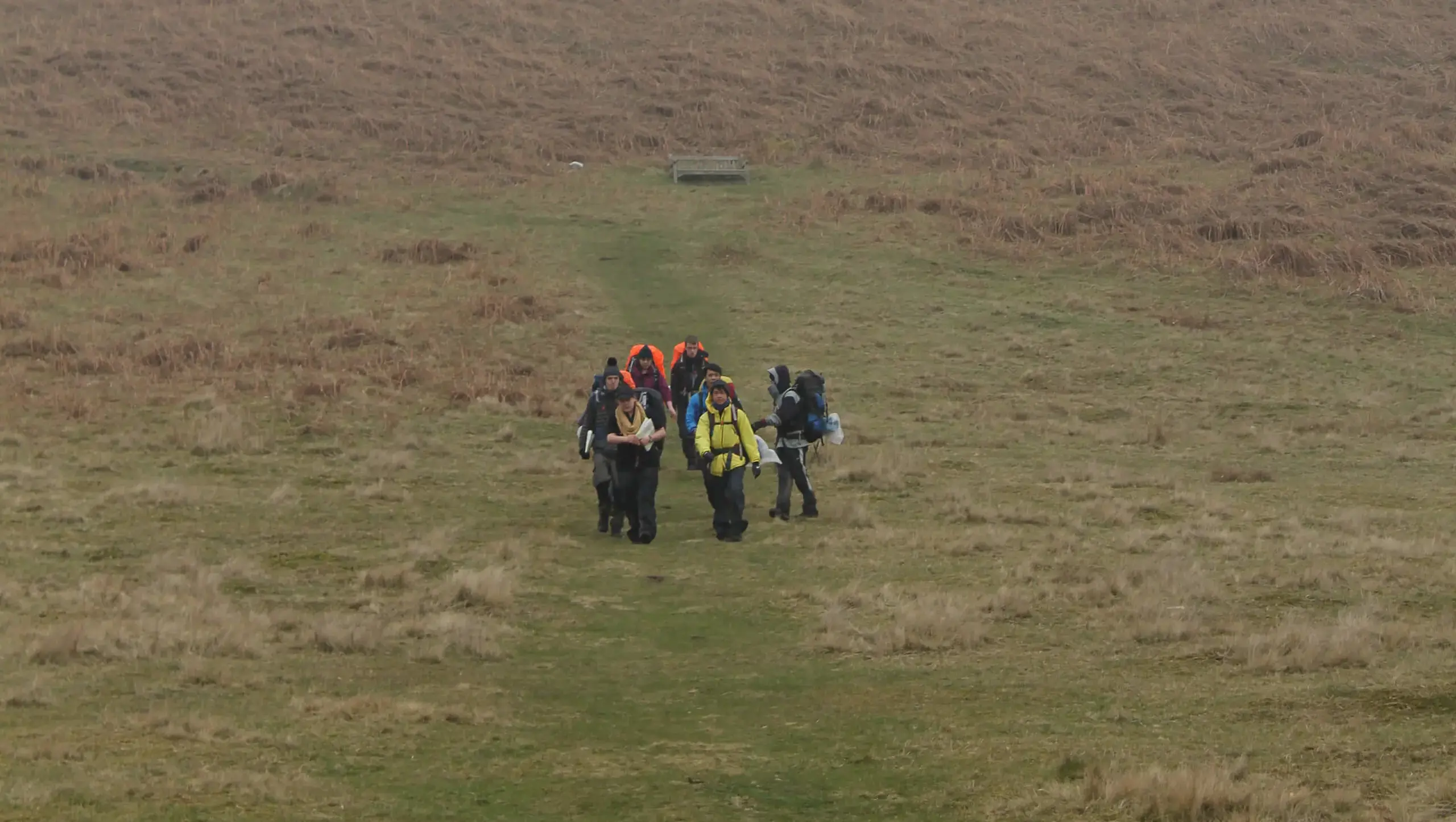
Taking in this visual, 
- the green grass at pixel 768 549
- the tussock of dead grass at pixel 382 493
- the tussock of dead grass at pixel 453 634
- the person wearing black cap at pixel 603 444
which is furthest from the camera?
the tussock of dead grass at pixel 382 493

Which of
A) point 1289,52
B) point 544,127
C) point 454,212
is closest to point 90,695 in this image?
point 454,212

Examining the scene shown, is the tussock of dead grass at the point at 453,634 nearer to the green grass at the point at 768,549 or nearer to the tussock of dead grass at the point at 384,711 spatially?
the green grass at the point at 768,549

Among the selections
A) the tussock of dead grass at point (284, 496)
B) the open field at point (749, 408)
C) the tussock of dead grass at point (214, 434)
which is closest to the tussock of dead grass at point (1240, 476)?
the open field at point (749, 408)

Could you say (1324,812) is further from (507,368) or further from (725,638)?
(507,368)

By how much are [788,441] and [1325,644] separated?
A: 706 cm

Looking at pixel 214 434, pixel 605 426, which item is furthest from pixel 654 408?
pixel 214 434

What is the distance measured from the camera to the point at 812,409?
58.3 feet

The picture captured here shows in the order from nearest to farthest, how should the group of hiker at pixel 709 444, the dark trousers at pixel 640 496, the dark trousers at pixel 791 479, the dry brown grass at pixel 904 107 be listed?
the group of hiker at pixel 709 444 < the dark trousers at pixel 640 496 < the dark trousers at pixel 791 479 < the dry brown grass at pixel 904 107

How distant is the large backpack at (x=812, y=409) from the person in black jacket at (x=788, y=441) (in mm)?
16

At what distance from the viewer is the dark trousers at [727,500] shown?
17.1m

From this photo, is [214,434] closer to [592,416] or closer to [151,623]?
[592,416]

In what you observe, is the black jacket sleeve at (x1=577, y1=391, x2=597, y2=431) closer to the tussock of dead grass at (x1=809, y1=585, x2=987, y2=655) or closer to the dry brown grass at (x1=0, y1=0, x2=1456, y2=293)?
the tussock of dead grass at (x1=809, y1=585, x2=987, y2=655)

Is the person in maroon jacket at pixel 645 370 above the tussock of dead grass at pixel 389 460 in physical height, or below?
above

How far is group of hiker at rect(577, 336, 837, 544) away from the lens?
16859 mm
